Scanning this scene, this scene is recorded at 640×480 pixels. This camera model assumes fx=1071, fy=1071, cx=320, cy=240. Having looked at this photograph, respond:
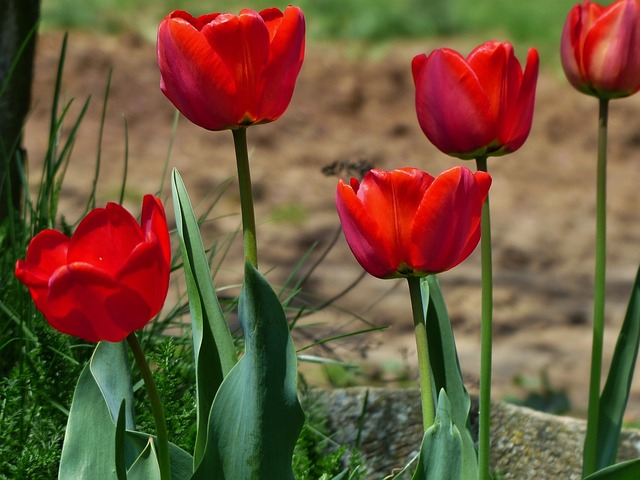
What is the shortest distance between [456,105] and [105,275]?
0.45 meters

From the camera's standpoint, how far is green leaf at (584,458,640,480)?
42.4 inches

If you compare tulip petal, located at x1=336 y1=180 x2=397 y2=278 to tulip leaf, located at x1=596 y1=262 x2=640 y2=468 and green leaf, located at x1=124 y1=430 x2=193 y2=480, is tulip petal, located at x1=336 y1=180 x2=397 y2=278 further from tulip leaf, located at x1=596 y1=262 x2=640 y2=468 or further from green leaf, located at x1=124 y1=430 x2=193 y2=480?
tulip leaf, located at x1=596 y1=262 x2=640 y2=468

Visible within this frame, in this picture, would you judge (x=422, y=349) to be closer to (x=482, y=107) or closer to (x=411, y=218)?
(x=411, y=218)

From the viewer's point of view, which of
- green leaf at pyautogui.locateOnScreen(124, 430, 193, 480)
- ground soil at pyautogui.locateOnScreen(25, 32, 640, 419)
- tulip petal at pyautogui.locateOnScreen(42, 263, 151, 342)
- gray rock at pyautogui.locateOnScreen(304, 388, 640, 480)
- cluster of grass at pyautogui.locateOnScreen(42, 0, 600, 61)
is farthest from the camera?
cluster of grass at pyautogui.locateOnScreen(42, 0, 600, 61)

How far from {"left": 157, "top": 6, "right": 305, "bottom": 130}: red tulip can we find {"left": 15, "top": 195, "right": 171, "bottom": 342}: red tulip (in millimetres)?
140

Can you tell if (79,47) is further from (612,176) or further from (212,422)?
(212,422)

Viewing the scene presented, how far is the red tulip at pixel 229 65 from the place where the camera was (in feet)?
3.50

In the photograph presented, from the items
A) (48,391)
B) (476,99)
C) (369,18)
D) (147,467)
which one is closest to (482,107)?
(476,99)

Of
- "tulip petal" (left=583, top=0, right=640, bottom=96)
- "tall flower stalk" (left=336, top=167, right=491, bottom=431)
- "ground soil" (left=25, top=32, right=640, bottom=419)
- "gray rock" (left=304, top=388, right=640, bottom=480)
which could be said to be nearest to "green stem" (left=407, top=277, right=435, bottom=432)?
"tall flower stalk" (left=336, top=167, right=491, bottom=431)

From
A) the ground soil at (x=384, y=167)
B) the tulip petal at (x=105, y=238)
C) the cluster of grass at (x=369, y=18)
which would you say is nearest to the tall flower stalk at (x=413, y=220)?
the tulip petal at (x=105, y=238)

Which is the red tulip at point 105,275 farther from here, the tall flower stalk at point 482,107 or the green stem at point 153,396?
the tall flower stalk at point 482,107

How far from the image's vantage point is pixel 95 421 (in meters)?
1.16

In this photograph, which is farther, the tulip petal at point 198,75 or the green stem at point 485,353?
the green stem at point 485,353

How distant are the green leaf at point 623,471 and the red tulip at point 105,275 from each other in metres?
0.49
